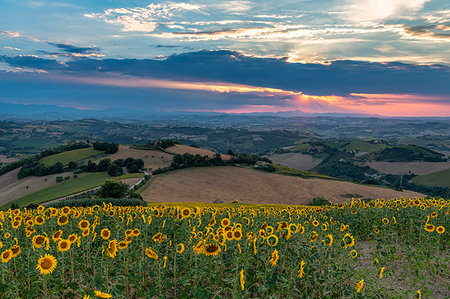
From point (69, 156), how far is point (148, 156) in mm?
47835

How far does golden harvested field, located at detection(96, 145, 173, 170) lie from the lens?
416 feet

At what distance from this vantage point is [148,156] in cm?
13800

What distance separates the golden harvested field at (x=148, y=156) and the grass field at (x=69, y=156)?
16.1m

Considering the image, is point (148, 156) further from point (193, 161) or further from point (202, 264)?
point (202, 264)

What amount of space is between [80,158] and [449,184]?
218 m

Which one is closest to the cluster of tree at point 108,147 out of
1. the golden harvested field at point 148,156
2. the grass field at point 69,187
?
the golden harvested field at point 148,156

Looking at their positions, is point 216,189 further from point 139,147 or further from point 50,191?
point 139,147

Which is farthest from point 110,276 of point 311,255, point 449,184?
point 449,184

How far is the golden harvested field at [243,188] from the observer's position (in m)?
84.8

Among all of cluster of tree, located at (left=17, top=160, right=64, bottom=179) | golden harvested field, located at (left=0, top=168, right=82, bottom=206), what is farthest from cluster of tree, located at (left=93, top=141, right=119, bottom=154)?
golden harvested field, located at (left=0, top=168, right=82, bottom=206)

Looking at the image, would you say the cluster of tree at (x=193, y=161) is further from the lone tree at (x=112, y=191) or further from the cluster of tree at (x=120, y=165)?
the lone tree at (x=112, y=191)

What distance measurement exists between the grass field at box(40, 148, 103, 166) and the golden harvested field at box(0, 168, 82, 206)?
16415mm

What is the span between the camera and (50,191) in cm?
9769

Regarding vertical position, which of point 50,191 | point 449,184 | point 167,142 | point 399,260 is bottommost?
point 449,184
